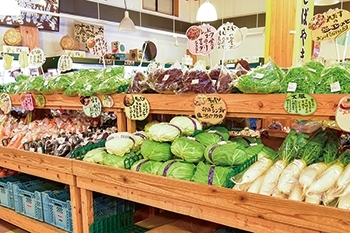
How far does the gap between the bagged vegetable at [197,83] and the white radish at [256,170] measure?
0.46 m

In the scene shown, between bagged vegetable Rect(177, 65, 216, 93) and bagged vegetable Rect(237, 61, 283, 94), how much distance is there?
200 mm

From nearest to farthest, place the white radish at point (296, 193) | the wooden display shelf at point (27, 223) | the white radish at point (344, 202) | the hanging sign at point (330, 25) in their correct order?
the white radish at point (344, 202) → the white radish at point (296, 193) → the hanging sign at point (330, 25) → the wooden display shelf at point (27, 223)

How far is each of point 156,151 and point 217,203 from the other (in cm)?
48

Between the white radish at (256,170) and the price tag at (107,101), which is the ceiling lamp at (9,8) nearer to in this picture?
the price tag at (107,101)

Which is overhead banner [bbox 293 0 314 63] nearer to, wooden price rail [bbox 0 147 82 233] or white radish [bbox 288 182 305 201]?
white radish [bbox 288 182 305 201]

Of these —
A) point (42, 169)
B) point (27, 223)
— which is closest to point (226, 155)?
point (42, 169)

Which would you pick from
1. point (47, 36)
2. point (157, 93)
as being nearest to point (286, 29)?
point (157, 93)

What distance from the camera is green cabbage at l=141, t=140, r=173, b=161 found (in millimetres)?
1757

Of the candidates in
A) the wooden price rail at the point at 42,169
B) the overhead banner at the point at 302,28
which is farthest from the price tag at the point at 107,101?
the overhead banner at the point at 302,28

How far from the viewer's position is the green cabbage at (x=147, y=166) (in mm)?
1706

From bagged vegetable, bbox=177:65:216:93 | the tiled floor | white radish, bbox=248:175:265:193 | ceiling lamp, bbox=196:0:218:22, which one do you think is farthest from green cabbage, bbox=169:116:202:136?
ceiling lamp, bbox=196:0:218:22

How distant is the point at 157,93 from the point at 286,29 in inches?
81.2

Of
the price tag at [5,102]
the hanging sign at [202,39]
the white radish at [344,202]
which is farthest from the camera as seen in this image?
the price tag at [5,102]

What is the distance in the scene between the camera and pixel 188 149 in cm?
167
